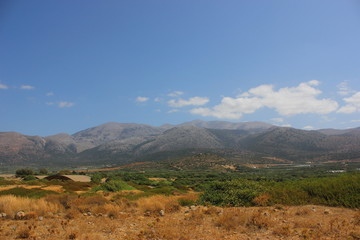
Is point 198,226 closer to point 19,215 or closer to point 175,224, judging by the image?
point 175,224

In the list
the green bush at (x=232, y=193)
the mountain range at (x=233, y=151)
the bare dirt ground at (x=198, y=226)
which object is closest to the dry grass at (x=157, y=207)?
the bare dirt ground at (x=198, y=226)

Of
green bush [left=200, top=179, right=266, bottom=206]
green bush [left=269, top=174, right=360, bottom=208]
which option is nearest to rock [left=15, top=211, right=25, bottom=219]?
green bush [left=200, top=179, right=266, bottom=206]

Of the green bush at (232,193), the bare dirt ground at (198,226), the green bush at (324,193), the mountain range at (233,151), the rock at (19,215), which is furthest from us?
the mountain range at (233,151)

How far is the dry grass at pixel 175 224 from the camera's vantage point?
311 inches

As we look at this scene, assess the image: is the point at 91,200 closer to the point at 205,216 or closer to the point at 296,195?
the point at 205,216

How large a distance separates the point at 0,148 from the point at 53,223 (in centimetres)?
21319

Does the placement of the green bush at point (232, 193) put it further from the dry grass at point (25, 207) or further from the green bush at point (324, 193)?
the dry grass at point (25, 207)

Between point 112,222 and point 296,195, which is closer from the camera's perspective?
point 112,222

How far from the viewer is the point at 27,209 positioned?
1229 centimetres

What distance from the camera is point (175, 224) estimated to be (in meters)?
9.51

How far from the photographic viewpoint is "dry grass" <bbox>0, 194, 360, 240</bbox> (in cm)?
791

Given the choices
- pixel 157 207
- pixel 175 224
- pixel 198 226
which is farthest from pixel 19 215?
pixel 198 226

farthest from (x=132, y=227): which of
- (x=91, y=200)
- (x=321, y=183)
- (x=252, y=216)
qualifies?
(x=321, y=183)

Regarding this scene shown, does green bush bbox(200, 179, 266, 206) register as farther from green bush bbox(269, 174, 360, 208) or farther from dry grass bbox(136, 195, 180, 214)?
dry grass bbox(136, 195, 180, 214)
